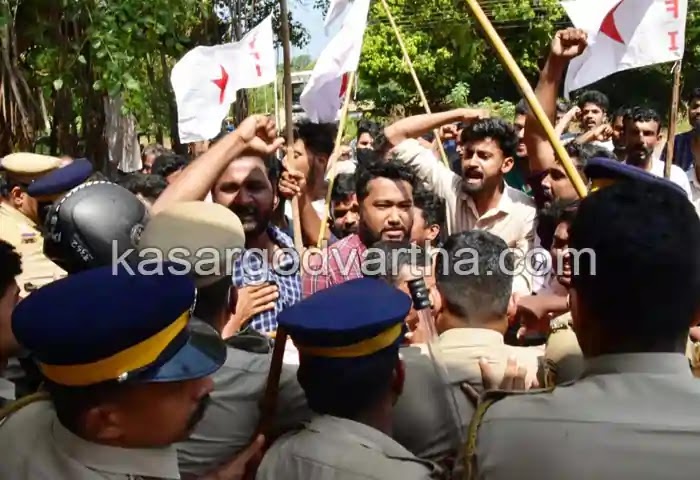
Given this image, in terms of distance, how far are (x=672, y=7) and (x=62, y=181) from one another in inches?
109

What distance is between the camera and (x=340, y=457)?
1.79m

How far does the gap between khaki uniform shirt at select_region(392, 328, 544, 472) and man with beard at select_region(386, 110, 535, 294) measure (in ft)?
5.54

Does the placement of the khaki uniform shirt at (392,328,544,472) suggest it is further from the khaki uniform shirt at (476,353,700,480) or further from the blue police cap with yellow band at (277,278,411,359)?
the khaki uniform shirt at (476,353,700,480)

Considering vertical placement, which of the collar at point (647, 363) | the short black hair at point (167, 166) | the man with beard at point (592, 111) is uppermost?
the man with beard at point (592, 111)

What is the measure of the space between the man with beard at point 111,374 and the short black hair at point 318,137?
11.7 feet

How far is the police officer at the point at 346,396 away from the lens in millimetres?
1788

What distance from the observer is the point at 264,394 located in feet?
6.98

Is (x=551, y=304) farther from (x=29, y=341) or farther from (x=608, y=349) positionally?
(x=29, y=341)

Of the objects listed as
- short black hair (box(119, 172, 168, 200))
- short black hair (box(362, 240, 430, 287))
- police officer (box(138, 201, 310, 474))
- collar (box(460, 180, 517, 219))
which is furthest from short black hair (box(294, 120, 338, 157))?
police officer (box(138, 201, 310, 474))

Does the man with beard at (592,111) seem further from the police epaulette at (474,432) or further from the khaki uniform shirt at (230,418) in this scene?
the police epaulette at (474,432)

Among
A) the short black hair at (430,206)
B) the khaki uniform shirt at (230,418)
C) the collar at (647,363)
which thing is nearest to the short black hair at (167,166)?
the short black hair at (430,206)

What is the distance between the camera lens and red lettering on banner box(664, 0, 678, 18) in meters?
3.87

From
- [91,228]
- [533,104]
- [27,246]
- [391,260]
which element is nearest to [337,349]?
[91,228]

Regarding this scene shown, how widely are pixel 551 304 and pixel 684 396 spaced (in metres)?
1.72
